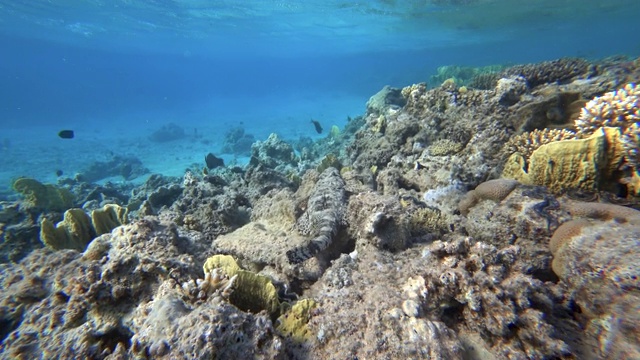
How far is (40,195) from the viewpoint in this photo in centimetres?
853

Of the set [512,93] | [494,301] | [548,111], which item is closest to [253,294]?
[494,301]

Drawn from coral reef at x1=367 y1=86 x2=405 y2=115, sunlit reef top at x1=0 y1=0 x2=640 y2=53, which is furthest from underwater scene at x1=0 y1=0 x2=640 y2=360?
sunlit reef top at x1=0 y1=0 x2=640 y2=53

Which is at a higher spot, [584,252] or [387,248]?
[584,252]

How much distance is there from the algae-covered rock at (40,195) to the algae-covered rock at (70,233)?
14.5 ft

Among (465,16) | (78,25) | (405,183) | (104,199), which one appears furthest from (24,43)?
(405,183)

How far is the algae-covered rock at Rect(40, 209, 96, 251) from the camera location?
509 centimetres

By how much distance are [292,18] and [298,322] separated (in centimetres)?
4232

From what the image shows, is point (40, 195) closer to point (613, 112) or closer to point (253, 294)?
point (253, 294)

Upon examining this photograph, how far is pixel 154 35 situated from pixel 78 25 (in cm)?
1169

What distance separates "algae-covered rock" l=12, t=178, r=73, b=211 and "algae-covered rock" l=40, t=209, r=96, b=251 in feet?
14.5

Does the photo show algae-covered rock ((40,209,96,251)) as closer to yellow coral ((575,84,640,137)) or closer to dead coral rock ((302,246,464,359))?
dead coral rock ((302,246,464,359))

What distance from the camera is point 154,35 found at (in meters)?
51.0

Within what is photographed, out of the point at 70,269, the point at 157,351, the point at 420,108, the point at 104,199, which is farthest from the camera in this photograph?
the point at 104,199

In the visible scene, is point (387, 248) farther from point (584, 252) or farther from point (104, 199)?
point (104, 199)
